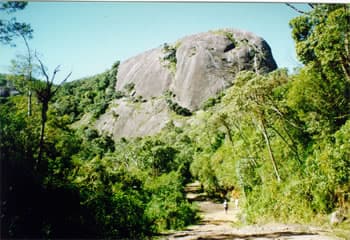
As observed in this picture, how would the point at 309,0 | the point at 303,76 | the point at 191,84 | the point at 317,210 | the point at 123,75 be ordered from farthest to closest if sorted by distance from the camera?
the point at 191,84, the point at 303,76, the point at 123,75, the point at 317,210, the point at 309,0

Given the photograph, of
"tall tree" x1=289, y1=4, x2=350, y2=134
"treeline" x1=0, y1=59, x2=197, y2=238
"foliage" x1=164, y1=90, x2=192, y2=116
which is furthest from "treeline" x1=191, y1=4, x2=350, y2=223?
"treeline" x1=0, y1=59, x2=197, y2=238

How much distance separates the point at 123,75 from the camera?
19.4ft

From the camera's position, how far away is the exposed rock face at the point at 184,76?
690 cm

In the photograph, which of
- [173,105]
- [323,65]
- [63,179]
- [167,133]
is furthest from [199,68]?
[63,179]

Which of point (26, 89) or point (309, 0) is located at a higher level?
point (309, 0)

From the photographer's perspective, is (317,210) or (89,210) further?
(317,210)

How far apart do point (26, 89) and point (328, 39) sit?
397cm

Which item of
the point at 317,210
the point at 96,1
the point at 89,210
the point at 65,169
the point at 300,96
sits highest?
the point at 96,1

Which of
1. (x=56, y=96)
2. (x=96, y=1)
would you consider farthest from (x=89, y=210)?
(x=96, y=1)

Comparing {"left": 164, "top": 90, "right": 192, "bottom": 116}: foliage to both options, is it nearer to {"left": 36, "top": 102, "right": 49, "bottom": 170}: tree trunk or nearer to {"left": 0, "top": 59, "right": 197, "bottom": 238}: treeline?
{"left": 0, "top": 59, "right": 197, "bottom": 238}: treeline

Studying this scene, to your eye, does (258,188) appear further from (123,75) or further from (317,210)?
(123,75)

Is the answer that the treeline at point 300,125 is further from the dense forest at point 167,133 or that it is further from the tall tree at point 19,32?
the tall tree at point 19,32

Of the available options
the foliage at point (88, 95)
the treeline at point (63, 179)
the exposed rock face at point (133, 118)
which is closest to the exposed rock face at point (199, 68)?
the exposed rock face at point (133, 118)

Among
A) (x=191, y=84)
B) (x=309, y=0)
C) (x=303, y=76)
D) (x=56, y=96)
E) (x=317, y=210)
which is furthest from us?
(x=191, y=84)
